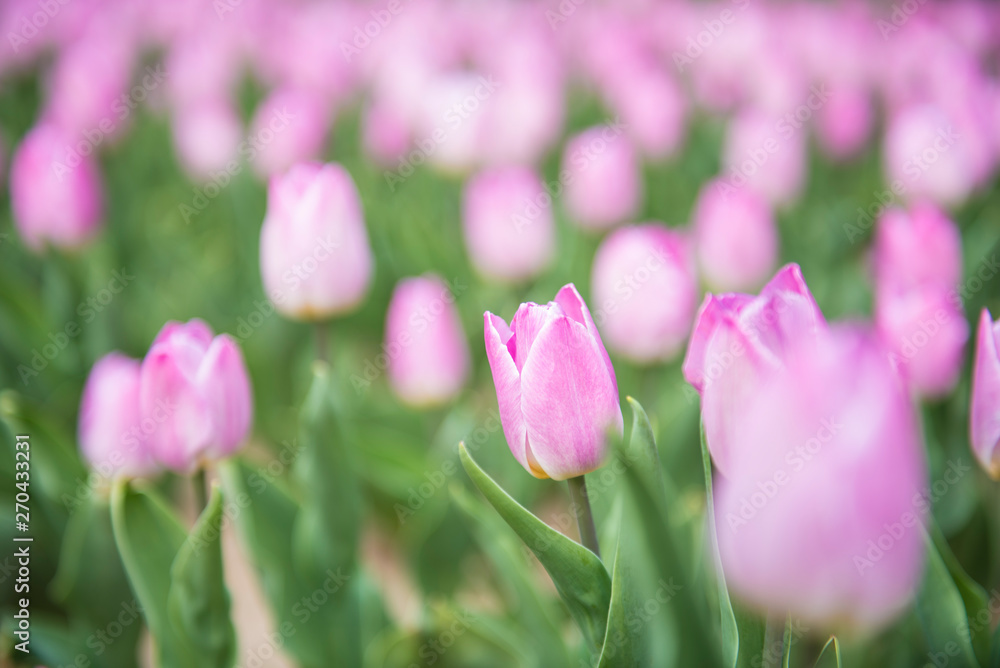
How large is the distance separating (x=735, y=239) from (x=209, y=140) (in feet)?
3.33

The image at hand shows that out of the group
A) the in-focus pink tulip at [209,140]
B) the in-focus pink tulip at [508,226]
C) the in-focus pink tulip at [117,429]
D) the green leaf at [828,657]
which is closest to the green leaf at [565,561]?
the green leaf at [828,657]

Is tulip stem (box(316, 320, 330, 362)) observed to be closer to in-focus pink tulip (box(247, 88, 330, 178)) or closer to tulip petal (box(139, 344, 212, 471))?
tulip petal (box(139, 344, 212, 471))

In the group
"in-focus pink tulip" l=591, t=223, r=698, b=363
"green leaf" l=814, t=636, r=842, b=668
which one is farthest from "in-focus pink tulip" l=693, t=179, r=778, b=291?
"green leaf" l=814, t=636, r=842, b=668

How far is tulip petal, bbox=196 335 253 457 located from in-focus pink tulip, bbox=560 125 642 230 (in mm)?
692

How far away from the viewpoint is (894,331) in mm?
612

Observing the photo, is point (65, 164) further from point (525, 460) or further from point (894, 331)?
point (894, 331)

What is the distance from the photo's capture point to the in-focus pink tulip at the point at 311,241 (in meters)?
0.69

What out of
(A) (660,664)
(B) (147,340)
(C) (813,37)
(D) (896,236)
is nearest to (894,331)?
(D) (896,236)

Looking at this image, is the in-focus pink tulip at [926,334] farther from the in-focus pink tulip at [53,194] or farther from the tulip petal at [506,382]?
the in-focus pink tulip at [53,194]

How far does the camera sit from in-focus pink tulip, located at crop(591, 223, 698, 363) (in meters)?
0.74

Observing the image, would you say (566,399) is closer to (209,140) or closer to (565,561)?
(565,561)

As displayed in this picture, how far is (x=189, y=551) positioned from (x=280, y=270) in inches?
11.3

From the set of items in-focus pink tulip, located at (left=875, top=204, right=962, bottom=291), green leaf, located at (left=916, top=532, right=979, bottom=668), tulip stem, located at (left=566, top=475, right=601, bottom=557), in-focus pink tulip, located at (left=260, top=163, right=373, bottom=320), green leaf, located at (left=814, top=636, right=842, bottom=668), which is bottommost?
green leaf, located at (left=916, top=532, right=979, bottom=668)

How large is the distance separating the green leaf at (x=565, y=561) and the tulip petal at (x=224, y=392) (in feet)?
0.79
